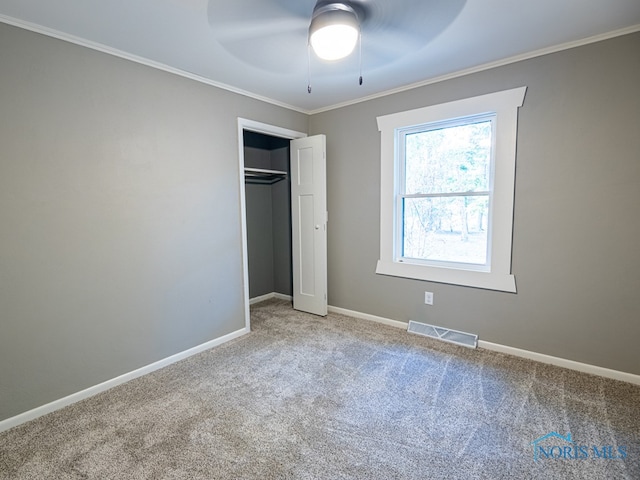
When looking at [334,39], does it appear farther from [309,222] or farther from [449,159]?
[309,222]

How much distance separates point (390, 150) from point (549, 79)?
1.33 m

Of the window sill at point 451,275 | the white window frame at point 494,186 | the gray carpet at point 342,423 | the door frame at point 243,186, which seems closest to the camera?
the gray carpet at point 342,423

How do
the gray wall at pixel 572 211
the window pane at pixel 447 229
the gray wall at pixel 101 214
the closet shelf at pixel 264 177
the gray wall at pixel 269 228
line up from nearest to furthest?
→ the gray wall at pixel 101 214
the gray wall at pixel 572 211
the window pane at pixel 447 229
the closet shelf at pixel 264 177
the gray wall at pixel 269 228

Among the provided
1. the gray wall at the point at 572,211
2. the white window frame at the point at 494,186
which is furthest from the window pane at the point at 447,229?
the gray wall at the point at 572,211

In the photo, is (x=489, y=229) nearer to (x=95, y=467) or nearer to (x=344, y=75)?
(x=344, y=75)

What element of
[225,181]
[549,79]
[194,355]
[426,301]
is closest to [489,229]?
[426,301]

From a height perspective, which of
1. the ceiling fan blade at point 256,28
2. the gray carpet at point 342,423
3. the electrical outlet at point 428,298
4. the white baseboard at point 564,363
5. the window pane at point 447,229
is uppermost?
the ceiling fan blade at point 256,28

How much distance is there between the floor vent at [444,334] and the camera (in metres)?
2.81

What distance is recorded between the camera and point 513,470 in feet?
4.97

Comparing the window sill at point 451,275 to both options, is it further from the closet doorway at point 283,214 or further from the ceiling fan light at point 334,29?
the ceiling fan light at point 334,29

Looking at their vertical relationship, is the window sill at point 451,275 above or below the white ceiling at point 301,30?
below
